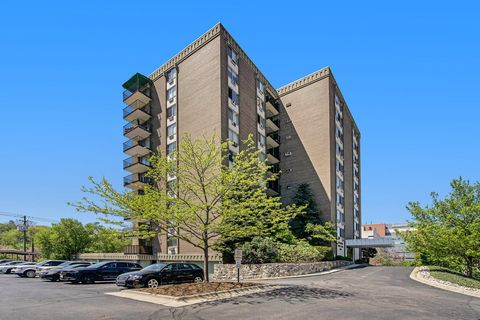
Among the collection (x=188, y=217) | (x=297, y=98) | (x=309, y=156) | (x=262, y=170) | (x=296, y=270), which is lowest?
(x=296, y=270)

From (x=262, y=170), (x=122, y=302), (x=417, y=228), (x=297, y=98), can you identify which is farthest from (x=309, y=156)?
(x=122, y=302)

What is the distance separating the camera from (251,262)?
87.1 feet

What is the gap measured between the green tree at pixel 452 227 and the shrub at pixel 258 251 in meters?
10.5

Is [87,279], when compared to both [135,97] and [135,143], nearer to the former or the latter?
[135,143]

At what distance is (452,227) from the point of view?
24.5 metres

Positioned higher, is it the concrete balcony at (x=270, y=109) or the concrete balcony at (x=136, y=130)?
the concrete balcony at (x=270, y=109)

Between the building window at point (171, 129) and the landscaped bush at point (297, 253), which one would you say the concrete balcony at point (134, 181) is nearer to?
the building window at point (171, 129)

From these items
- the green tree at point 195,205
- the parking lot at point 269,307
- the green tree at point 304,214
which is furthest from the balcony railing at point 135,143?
the parking lot at point 269,307

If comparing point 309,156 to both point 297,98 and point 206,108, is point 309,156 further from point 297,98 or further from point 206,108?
point 206,108

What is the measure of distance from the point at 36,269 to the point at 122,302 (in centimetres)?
1945

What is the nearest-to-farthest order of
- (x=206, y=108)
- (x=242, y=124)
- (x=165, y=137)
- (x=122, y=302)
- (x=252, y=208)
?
1. (x=122, y=302)
2. (x=252, y=208)
3. (x=206, y=108)
4. (x=242, y=124)
5. (x=165, y=137)

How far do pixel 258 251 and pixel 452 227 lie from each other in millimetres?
13835

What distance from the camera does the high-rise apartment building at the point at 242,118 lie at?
1383 inches

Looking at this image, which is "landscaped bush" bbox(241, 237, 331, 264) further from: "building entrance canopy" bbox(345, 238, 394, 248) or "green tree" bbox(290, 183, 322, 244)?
"building entrance canopy" bbox(345, 238, 394, 248)
